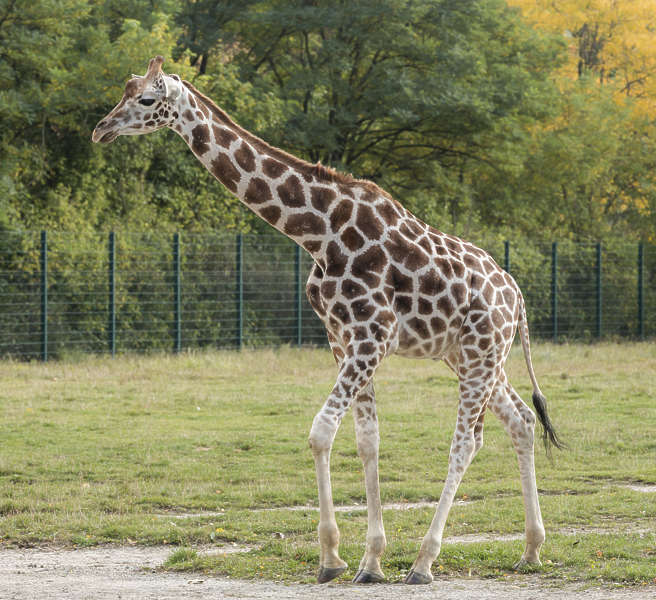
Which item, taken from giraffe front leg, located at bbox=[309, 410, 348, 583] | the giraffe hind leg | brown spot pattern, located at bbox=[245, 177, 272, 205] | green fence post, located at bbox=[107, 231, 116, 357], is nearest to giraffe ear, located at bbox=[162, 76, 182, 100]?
brown spot pattern, located at bbox=[245, 177, 272, 205]

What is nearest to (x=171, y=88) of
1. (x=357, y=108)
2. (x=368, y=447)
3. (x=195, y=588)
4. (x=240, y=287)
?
(x=368, y=447)

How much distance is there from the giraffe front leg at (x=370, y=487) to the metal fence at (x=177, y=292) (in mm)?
13873

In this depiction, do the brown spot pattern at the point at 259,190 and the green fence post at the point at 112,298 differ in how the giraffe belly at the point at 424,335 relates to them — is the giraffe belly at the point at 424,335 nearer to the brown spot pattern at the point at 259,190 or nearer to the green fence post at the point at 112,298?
the brown spot pattern at the point at 259,190

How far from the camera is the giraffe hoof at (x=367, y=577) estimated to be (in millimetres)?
6781

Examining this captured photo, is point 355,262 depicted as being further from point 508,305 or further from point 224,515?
point 224,515

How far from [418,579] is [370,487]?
677mm

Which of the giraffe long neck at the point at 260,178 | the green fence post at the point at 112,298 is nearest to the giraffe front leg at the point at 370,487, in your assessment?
the giraffe long neck at the point at 260,178

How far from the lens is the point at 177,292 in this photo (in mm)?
21844

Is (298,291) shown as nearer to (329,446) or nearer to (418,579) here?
(329,446)

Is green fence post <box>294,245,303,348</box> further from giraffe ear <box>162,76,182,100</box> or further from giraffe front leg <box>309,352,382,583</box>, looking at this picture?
giraffe front leg <box>309,352,382,583</box>

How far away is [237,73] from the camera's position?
27688mm

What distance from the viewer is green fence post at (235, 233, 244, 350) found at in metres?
22.5

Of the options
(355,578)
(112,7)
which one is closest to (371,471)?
(355,578)

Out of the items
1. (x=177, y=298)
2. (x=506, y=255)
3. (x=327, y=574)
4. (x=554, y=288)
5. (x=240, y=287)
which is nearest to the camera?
(x=327, y=574)
